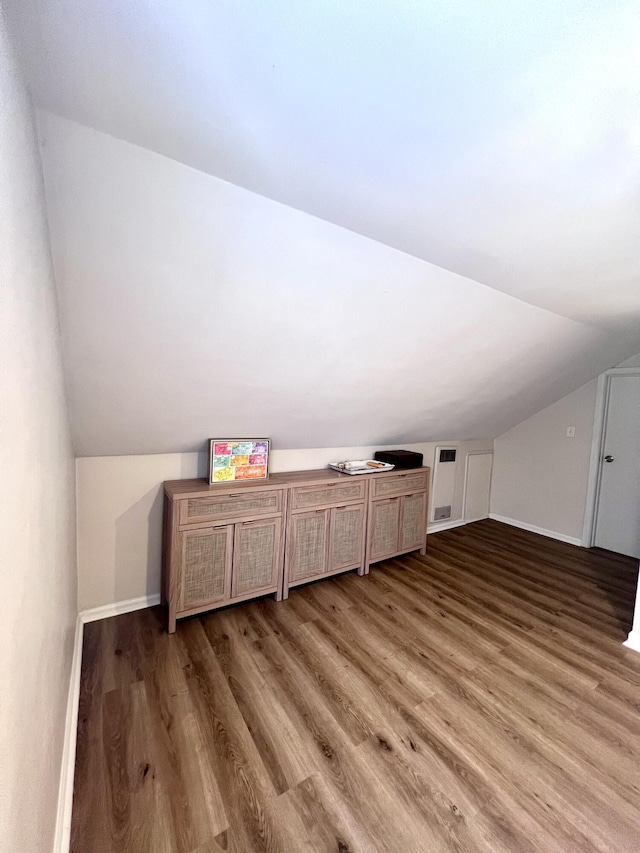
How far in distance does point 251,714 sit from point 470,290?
230 cm

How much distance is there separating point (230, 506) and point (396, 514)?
1.55 metres

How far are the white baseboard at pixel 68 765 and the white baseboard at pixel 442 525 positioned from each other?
324cm

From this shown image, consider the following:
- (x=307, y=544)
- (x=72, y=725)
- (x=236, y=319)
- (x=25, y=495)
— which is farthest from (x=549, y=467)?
(x=25, y=495)

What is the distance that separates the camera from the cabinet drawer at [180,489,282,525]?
2.17m

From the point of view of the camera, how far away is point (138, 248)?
123 cm

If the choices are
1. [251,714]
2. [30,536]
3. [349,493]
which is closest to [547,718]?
[251,714]

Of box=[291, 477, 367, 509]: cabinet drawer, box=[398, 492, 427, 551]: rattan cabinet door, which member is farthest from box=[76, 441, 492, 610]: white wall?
box=[398, 492, 427, 551]: rattan cabinet door

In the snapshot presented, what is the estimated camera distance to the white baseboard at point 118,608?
2.26 m

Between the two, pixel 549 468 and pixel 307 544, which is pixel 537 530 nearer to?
pixel 549 468

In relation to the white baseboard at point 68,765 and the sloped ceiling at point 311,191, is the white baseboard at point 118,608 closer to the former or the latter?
the white baseboard at point 68,765

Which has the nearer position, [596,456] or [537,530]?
[596,456]

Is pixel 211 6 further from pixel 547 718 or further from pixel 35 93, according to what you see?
pixel 547 718

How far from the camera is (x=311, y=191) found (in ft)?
3.84

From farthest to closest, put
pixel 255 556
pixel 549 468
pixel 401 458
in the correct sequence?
pixel 549 468
pixel 401 458
pixel 255 556
